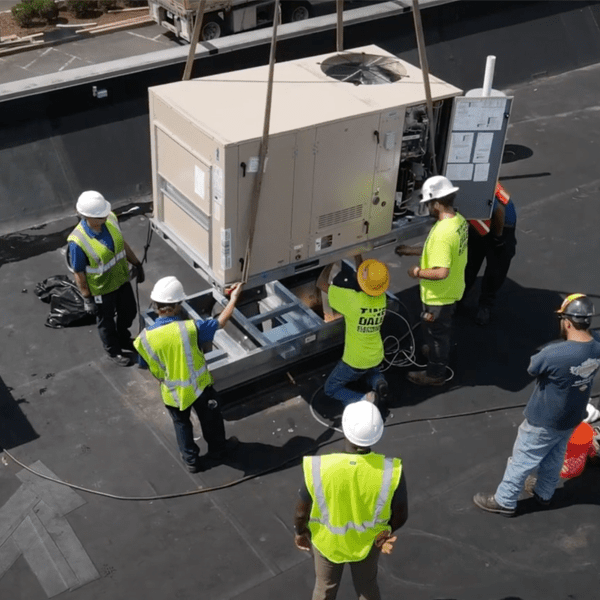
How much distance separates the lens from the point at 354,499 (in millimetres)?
4574

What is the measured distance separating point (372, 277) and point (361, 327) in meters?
0.44

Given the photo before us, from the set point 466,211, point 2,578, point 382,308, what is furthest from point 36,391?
point 466,211

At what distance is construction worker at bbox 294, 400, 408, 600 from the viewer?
4.52 metres

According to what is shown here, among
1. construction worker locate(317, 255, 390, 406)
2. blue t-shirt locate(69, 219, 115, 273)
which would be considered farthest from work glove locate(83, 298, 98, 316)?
construction worker locate(317, 255, 390, 406)

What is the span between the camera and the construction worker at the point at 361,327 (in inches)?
261

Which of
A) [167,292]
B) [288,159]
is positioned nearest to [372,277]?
[288,159]

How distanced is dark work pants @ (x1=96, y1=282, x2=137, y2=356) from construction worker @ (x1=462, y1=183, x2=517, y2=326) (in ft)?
10.3

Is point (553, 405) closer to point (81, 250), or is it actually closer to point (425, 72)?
point (425, 72)

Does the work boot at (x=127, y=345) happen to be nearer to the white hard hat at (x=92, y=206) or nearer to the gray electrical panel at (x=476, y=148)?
the white hard hat at (x=92, y=206)

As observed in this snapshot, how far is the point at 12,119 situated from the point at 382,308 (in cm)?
489

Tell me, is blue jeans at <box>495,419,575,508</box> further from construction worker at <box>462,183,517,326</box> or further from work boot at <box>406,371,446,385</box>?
construction worker at <box>462,183,517,326</box>

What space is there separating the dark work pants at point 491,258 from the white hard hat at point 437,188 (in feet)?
3.72

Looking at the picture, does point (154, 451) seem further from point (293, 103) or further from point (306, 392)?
point (293, 103)

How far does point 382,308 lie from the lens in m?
6.78
